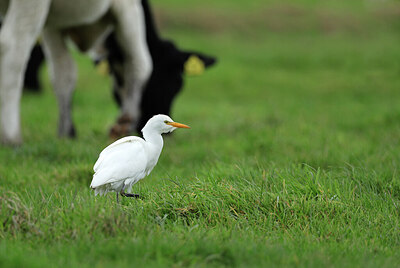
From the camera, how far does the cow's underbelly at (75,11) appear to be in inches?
231

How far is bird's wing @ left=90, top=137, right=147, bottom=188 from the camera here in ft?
10.3

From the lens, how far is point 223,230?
115 inches

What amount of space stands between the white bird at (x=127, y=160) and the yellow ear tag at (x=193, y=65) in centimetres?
431

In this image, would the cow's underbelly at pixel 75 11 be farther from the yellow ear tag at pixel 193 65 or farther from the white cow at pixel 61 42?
the yellow ear tag at pixel 193 65

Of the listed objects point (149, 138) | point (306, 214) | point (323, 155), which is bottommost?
point (323, 155)

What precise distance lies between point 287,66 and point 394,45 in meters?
4.98

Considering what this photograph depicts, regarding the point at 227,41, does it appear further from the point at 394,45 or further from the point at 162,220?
the point at 162,220

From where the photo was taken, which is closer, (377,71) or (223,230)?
(223,230)


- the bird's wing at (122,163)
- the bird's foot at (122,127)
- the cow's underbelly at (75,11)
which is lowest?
Result: the bird's foot at (122,127)

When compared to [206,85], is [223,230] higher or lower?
higher

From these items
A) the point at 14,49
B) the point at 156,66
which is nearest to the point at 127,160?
the point at 14,49

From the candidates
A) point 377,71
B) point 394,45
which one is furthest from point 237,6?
point 377,71

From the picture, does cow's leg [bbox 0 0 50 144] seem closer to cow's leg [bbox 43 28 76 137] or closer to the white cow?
the white cow

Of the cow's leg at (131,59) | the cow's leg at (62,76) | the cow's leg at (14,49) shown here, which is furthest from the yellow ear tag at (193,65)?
the cow's leg at (14,49)
